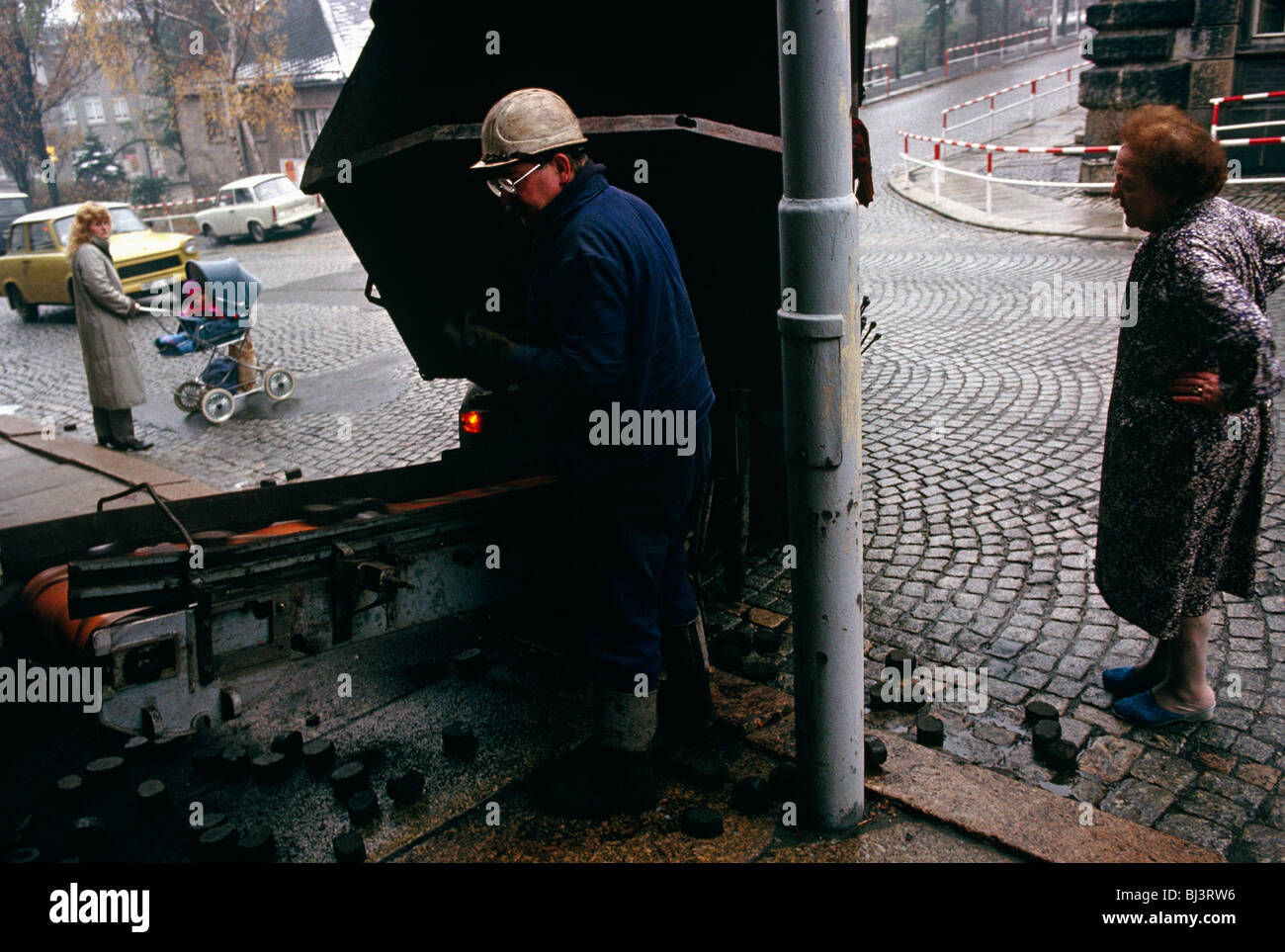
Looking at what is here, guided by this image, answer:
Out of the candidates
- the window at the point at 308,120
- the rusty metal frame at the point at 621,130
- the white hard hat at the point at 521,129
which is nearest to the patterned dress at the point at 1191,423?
the rusty metal frame at the point at 621,130

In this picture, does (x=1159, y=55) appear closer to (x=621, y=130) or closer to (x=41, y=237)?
(x=621, y=130)

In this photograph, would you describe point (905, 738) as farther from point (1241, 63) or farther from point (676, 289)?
point (1241, 63)

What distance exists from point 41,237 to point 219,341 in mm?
10114

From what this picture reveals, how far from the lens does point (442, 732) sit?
3.56 m

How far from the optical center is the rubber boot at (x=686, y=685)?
3.40 m

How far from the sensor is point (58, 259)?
52.2 feet

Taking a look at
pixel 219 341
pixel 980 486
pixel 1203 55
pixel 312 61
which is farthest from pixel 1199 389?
pixel 312 61

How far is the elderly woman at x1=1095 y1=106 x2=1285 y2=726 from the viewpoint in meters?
2.97

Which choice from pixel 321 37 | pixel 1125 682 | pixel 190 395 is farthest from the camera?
pixel 321 37

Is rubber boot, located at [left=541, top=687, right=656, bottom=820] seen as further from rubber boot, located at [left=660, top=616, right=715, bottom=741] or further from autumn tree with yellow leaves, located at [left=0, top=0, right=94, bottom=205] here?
autumn tree with yellow leaves, located at [left=0, top=0, right=94, bottom=205]

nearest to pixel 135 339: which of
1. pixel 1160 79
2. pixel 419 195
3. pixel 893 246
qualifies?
pixel 893 246

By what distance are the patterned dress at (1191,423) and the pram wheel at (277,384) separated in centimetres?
749

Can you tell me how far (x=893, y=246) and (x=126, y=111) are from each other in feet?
213

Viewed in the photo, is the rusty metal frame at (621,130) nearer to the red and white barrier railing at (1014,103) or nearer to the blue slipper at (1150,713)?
the blue slipper at (1150,713)
